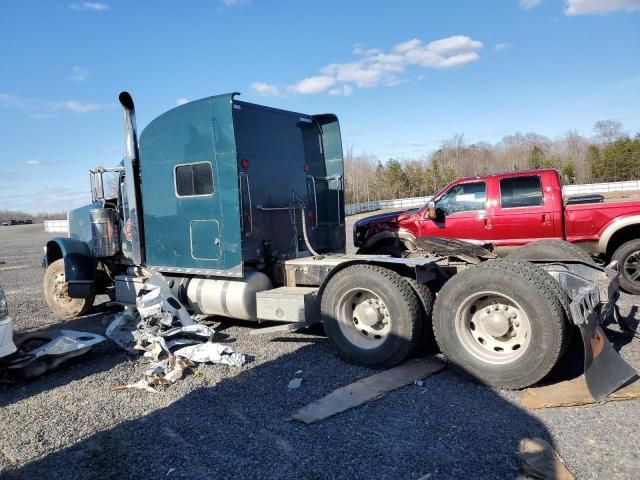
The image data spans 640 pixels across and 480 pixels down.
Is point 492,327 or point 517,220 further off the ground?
point 517,220

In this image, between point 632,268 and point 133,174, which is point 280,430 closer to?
point 133,174

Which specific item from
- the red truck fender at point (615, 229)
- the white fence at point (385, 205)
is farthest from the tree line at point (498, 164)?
the red truck fender at point (615, 229)

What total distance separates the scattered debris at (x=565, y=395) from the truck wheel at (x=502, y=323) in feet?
0.45

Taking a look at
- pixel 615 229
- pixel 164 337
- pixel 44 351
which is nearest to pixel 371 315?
pixel 164 337

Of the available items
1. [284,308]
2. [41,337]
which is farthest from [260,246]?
[41,337]

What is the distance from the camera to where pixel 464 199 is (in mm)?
8859

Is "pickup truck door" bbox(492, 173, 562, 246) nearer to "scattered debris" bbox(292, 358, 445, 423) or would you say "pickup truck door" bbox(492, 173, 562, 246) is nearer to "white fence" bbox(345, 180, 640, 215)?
"scattered debris" bbox(292, 358, 445, 423)

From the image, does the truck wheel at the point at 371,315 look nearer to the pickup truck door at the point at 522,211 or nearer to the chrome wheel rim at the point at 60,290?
the pickup truck door at the point at 522,211

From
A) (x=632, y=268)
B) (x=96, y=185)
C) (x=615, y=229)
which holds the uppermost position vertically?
(x=96, y=185)

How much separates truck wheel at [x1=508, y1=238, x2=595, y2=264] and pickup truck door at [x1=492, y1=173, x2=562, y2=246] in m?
1.80

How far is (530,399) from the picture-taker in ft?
14.0

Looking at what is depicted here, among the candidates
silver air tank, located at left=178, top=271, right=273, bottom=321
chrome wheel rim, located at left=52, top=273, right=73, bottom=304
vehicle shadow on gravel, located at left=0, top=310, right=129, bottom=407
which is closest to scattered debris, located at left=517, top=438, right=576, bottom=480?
silver air tank, located at left=178, top=271, right=273, bottom=321

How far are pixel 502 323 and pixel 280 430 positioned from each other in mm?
2269

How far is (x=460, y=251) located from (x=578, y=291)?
1437 millimetres
